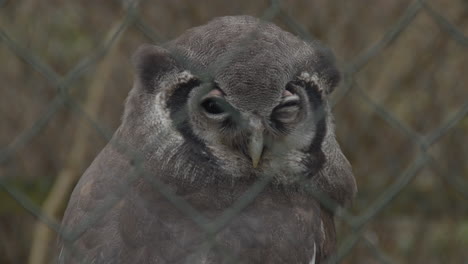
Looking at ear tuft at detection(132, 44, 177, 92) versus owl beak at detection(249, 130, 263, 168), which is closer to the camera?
owl beak at detection(249, 130, 263, 168)

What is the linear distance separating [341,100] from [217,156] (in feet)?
→ 6.65

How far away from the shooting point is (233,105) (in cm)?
226

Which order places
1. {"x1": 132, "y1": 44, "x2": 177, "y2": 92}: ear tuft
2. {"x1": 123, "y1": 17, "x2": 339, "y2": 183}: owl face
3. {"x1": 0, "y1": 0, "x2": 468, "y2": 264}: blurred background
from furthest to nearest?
1. {"x1": 0, "y1": 0, "x2": 468, "y2": 264}: blurred background
2. {"x1": 132, "y1": 44, "x2": 177, "y2": 92}: ear tuft
3. {"x1": 123, "y1": 17, "x2": 339, "y2": 183}: owl face

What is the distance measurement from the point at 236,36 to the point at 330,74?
0.42 m

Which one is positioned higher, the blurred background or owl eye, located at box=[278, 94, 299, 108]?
owl eye, located at box=[278, 94, 299, 108]

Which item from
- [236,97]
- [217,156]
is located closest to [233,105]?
[236,97]

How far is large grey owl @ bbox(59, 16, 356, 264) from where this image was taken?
2311 millimetres

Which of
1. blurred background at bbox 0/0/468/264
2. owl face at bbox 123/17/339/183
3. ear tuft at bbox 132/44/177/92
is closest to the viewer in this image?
owl face at bbox 123/17/339/183

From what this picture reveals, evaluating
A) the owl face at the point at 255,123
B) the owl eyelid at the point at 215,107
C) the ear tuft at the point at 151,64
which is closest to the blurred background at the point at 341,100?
the ear tuft at the point at 151,64

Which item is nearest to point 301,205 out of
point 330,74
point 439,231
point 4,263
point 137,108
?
point 330,74

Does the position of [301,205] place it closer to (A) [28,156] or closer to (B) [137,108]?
(B) [137,108]

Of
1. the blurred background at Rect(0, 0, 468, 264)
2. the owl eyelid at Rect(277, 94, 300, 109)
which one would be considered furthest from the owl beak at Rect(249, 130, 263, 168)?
the blurred background at Rect(0, 0, 468, 264)

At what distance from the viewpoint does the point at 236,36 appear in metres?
2.38

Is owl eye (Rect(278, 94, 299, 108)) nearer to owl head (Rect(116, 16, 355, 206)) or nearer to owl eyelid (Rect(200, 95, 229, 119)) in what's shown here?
owl head (Rect(116, 16, 355, 206))
